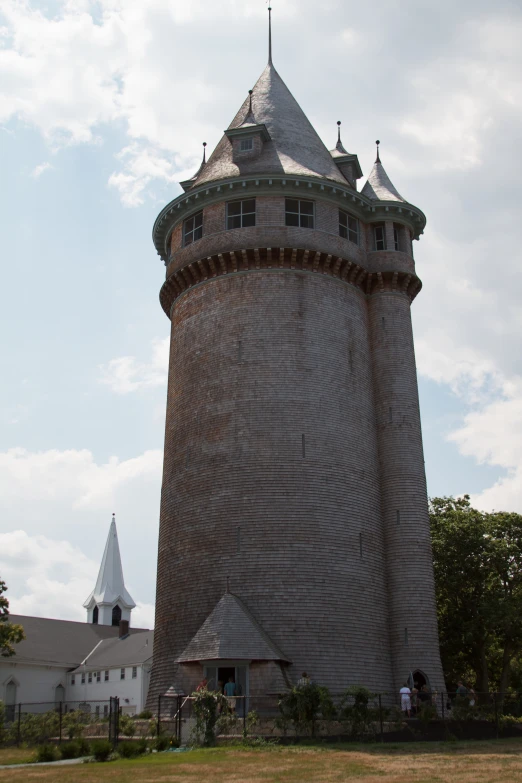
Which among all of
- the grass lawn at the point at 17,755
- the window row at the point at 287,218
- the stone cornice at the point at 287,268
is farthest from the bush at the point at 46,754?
the window row at the point at 287,218

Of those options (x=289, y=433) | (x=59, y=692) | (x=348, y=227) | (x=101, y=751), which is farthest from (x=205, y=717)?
(x=59, y=692)

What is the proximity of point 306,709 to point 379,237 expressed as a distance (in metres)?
23.3

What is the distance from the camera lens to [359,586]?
3209 centimetres

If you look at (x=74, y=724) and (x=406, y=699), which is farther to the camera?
(x=406, y=699)

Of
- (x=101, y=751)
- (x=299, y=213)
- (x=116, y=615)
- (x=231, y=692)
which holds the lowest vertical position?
(x=101, y=751)

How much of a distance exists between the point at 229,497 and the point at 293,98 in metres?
22.9

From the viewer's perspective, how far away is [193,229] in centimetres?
3891

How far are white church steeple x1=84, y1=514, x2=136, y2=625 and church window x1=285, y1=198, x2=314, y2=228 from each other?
70959 mm

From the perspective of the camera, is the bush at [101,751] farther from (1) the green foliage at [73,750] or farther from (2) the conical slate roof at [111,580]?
(2) the conical slate roof at [111,580]

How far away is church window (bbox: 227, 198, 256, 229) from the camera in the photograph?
122ft

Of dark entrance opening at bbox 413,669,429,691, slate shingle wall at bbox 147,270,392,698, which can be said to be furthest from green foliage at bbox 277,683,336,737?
dark entrance opening at bbox 413,669,429,691

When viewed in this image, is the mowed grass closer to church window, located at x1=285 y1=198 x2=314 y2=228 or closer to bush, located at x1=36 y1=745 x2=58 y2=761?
bush, located at x1=36 y1=745 x2=58 y2=761

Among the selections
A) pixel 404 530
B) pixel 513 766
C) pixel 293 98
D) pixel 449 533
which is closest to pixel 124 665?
pixel 449 533

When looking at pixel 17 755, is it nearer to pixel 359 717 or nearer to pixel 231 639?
pixel 231 639
